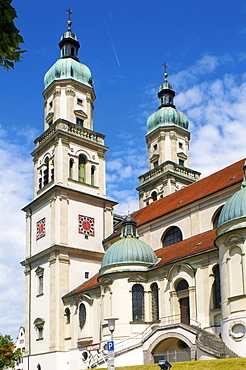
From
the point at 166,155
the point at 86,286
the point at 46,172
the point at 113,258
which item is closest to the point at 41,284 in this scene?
the point at 86,286

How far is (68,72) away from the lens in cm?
4659

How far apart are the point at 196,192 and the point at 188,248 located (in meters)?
7.11

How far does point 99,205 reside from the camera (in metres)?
44.1

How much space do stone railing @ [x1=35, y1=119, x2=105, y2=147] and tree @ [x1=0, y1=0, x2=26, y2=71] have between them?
35887 mm

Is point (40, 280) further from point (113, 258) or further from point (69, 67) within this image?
point (69, 67)

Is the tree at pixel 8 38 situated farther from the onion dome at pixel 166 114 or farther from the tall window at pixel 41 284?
the onion dome at pixel 166 114

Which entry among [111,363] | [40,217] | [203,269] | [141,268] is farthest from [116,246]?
[111,363]

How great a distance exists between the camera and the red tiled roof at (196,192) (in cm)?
3421

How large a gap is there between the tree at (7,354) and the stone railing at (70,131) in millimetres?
18745

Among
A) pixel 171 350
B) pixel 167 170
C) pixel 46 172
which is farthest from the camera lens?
pixel 167 170

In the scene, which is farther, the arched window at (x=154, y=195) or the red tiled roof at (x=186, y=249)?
the arched window at (x=154, y=195)

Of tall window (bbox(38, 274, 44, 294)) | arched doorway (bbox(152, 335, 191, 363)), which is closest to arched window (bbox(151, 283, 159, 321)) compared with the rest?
arched doorway (bbox(152, 335, 191, 363))

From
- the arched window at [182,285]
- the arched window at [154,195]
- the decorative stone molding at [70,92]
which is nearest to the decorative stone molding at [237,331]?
the arched window at [182,285]

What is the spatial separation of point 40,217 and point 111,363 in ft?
86.1
